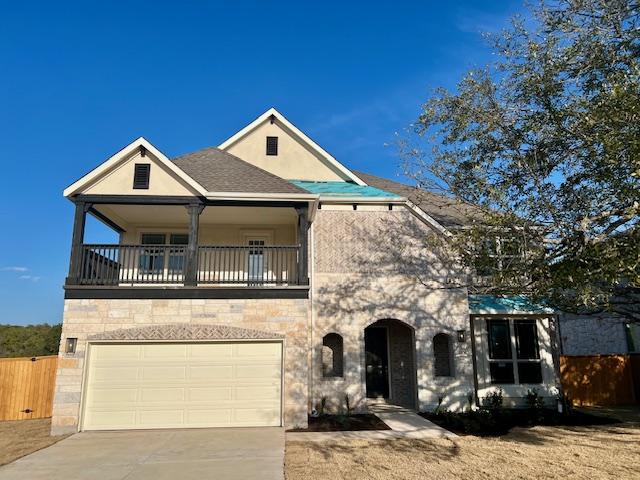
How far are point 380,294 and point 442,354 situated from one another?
110 inches

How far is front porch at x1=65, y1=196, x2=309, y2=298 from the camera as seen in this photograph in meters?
11.0

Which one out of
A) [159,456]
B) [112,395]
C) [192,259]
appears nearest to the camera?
[159,456]

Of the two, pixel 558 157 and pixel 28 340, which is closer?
pixel 558 157

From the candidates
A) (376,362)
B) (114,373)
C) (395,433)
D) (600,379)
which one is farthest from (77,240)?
(600,379)

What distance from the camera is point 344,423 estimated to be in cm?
1076

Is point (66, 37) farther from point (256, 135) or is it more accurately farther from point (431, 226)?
point (431, 226)

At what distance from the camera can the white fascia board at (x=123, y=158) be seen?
11.1m

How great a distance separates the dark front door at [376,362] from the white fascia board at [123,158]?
23.1 feet

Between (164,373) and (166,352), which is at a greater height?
(166,352)

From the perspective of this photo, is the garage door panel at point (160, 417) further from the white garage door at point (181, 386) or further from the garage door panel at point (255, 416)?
the garage door panel at point (255, 416)

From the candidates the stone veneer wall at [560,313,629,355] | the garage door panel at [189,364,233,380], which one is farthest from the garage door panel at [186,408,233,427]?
the stone veneer wall at [560,313,629,355]

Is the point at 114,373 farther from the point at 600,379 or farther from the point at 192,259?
the point at 600,379

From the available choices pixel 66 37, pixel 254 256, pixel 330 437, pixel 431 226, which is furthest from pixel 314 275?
pixel 66 37

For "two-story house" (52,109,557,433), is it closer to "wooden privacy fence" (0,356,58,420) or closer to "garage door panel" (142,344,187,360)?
"garage door panel" (142,344,187,360)
